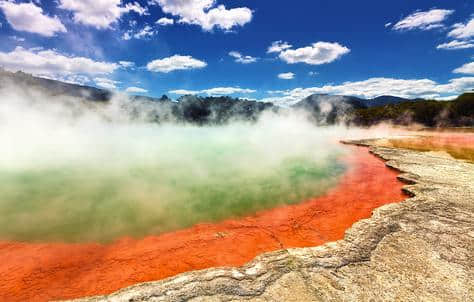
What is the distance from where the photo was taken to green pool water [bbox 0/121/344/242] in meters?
7.87

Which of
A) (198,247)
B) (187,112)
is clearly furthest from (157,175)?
(187,112)

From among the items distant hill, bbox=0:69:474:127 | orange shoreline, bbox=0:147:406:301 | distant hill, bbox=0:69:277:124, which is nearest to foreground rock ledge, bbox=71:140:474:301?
orange shoreline, bbox=0:147:406:301

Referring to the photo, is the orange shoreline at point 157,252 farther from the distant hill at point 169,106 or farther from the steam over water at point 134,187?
the distant hill at point 169,106

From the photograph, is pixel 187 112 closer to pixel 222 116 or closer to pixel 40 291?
pixel 222 116

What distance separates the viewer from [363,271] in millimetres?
5129

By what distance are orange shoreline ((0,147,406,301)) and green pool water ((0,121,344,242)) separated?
536 mm

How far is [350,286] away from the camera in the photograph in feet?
15.4

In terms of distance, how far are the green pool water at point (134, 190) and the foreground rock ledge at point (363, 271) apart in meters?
3.14

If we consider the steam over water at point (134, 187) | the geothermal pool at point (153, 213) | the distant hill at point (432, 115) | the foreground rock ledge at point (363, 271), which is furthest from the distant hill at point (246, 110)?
the foreground rock ledge at point (363, 271)

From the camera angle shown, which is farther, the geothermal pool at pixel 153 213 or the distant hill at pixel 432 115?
the distant hill at pixel 432 115

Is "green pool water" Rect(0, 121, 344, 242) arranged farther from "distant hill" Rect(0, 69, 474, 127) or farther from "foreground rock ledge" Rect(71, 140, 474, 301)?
"distant hill" Rect(0, 69, 474, 127)

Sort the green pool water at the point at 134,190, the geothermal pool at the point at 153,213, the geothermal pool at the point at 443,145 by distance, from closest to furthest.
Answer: the geothermal pool at the point at 153,213 → the green pool water at the point at 134,190 → the geothermal pool at the point at 443,145

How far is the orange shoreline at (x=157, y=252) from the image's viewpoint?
5.32 metres

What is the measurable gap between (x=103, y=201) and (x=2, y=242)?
3096 millimetres
